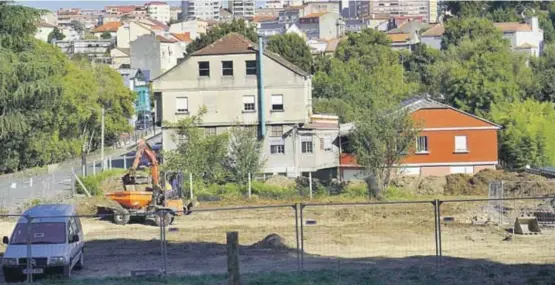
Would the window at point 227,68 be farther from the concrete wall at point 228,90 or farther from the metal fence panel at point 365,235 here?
the metal fence panel at point 365,235

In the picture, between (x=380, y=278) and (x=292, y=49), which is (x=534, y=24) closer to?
(x=292, y=49)

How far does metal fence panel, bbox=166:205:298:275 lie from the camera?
2552 centimetres

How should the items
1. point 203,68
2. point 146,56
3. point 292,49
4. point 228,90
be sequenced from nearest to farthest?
1. point 203,68
2. point 228,90
3. point 292,49
4. point 146,56

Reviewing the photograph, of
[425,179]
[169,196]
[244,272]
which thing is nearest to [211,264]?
[244,272]

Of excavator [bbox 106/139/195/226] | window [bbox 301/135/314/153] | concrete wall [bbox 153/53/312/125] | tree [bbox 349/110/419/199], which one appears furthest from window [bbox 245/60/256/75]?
excavator [bbox 106/139/195/226]

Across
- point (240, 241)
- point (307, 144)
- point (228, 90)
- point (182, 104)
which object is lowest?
point (240, 241)

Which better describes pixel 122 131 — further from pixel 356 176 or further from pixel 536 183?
pixel 536 183

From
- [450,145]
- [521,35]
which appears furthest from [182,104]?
[521,35]

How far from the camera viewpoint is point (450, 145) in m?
58.4

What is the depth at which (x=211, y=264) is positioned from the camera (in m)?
26.0

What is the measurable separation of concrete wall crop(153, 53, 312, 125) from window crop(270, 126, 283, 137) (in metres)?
0.41

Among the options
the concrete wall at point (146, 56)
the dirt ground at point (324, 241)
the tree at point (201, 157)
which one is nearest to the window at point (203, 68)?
the tree at point (201, 157)

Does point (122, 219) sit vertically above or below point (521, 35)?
below

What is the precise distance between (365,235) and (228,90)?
26.7 metres
